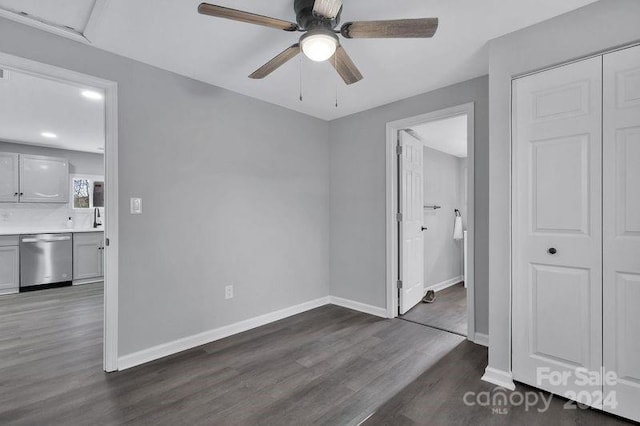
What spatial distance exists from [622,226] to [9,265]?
277 inches

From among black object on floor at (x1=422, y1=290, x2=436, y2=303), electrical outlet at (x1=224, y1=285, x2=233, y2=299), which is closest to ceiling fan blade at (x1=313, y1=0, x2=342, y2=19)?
electrical outlet at (x1=224, y1=285, x2=233, y2=299)

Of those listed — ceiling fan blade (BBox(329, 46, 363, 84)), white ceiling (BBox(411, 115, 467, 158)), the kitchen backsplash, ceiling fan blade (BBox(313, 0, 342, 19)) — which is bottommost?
the kitchen backsplash

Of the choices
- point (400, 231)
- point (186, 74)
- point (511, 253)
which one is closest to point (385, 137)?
point (400, 231)

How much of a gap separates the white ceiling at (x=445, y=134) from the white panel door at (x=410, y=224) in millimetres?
271

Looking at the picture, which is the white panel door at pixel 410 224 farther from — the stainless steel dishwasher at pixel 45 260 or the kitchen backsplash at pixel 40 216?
the kitchen backsplash at pixel 40 216

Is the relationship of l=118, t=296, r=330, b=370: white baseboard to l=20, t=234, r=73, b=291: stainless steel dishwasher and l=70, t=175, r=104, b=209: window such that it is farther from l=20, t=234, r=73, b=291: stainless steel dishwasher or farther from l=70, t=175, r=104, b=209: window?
l=70, t=175, r=104, b=209: window

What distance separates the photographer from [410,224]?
3.70 m

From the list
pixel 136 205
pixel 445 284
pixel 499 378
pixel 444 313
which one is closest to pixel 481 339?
pixel 499 378

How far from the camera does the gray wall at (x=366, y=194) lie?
2.91 meters

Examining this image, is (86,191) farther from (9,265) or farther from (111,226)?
(111,226)

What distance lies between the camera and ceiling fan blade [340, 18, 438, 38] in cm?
154

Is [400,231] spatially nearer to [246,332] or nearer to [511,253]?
[511,253]

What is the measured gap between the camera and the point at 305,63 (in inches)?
100

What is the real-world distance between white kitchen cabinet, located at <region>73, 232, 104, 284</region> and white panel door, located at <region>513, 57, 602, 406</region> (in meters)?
6.23
